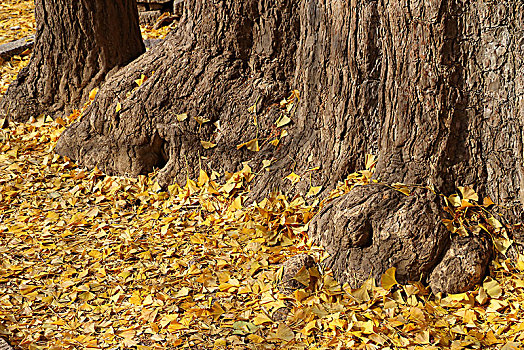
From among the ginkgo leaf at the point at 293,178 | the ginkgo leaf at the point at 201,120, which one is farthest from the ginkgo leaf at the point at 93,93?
the ginkgo leaf at the point at 293,178

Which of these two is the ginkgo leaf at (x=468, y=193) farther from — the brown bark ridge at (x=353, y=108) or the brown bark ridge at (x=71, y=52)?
the brown bark ridge at (x=71, y=52)

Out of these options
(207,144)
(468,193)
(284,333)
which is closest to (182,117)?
(207,144)

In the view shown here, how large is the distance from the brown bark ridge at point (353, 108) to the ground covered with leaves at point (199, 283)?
0.12 m

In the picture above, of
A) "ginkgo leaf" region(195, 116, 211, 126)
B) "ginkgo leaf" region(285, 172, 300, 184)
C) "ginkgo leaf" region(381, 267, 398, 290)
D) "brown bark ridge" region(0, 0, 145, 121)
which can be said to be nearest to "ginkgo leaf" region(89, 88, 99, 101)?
"brown bark ridge" region(0, 0, 145, 121)

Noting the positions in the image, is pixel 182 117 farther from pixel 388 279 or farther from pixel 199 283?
pixel 388 279

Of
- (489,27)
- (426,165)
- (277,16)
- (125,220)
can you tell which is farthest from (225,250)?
(489,27)

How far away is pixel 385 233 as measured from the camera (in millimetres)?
2965

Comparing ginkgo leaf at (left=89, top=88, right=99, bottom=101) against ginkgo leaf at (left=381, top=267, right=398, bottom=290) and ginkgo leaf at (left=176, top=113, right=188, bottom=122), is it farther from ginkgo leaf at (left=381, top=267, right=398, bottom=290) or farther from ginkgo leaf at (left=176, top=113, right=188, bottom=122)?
ginkgo leaf at (left=381, top=267, right=398, bottom=290)

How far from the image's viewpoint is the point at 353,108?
10.9 ft

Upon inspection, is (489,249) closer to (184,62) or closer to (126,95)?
(184,62)

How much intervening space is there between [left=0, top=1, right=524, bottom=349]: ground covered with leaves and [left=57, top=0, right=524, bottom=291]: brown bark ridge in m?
0.12

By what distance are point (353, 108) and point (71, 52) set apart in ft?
8.01

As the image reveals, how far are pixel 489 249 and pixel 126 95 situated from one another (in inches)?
97.0

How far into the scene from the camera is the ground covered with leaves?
9.27 feet
